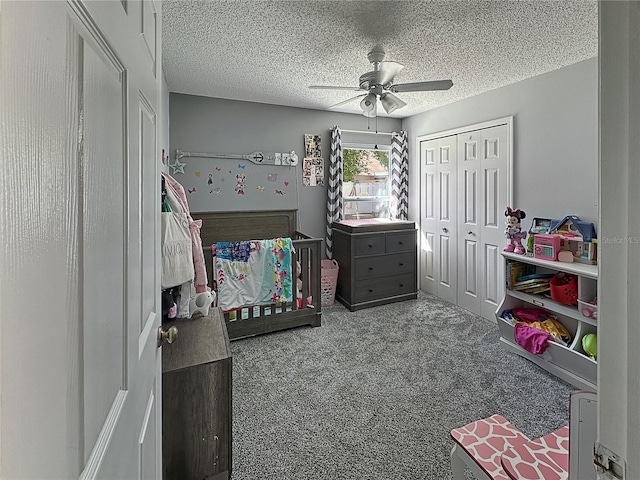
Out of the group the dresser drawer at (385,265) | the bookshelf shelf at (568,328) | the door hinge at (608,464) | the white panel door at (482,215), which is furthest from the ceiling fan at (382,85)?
the door hinge at (608,464)

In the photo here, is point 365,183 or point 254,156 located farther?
point 365,183

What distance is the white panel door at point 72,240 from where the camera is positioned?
0.87ft

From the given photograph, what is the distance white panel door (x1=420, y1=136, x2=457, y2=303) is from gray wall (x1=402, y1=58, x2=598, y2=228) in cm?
65

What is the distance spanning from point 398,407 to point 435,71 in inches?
106

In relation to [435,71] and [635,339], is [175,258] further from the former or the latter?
[435,71]

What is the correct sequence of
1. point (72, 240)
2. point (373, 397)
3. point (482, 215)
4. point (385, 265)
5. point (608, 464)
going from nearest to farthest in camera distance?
point (72, 240), point (608, 464), point (373, 397), point (482, 215), point (385, 265)

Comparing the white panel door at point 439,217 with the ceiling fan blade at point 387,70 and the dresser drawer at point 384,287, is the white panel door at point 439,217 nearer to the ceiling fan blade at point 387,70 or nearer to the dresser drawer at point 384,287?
the dresser drawer at point 384,287

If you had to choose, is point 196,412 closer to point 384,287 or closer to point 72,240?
point 72,240

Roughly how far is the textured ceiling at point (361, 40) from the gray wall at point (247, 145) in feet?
1.31

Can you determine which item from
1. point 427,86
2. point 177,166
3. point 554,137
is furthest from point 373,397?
point 177,166

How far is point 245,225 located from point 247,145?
928 mm

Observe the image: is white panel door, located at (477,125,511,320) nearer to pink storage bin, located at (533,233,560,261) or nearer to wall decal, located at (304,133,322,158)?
pink storage bin, located at (533,233,560,261)

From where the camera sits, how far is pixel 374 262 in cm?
402

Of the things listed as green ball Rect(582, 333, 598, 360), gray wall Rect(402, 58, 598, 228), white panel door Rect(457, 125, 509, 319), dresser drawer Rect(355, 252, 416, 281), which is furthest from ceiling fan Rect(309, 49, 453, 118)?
green ball Rect(582, 333, 598, 360)
